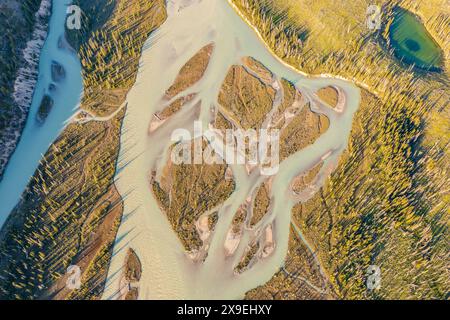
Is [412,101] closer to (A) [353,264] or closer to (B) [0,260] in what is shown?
(A) [353,264]

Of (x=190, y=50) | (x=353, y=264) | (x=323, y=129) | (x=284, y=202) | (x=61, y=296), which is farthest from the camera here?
(x=190, y=50)

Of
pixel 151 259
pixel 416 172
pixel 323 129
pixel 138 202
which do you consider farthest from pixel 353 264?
pixel 138 202

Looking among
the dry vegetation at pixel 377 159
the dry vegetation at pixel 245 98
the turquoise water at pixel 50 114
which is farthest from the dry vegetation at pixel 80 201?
the dry vegetation at pixel 377 159

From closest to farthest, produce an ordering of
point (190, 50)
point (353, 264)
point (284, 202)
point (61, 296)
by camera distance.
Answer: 1. point (61, 296)
2. point (353, 264)
3. point (284, 202)
4. point (190, 50)

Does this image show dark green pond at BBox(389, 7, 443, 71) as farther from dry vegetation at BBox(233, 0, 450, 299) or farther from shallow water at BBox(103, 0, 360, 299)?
shallow water at BBox(103, 0, 360, 299)

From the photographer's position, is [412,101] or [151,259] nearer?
[151,259]

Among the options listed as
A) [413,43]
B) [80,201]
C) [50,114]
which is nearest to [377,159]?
[413,43]

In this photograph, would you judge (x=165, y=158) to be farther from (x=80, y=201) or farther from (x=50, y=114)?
(x=50, y=114)

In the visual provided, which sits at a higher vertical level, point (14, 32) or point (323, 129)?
point (14, 32)
